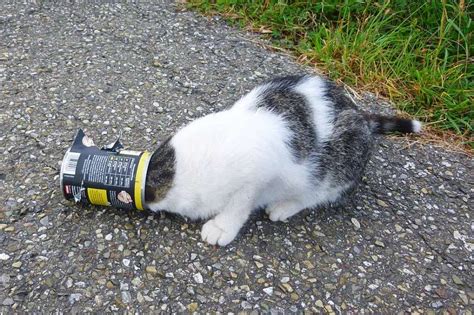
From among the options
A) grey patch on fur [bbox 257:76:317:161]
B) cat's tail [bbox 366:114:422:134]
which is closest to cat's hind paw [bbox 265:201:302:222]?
grey patch on fur [bbox 257:76:317:161]

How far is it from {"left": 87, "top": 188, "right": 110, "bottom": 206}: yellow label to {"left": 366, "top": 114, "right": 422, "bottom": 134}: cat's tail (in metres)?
1.46

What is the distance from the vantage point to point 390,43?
384 centimetres

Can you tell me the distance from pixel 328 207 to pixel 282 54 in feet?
5.41

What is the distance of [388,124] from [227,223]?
1.12m

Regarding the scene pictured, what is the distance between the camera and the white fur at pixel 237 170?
Answer: 2277 millimetres

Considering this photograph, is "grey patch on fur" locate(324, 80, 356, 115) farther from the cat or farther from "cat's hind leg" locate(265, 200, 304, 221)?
"cat's hind leg" locate(265, 200, 304, 221)

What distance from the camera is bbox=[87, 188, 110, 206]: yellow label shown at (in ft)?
7.47

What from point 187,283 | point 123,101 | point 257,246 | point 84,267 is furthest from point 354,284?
point 123,101

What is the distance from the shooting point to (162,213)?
251cm

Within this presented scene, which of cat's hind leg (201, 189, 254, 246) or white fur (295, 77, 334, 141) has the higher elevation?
white fur (295, 77, 334, 141)

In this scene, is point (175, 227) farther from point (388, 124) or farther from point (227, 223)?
point (388, 124)

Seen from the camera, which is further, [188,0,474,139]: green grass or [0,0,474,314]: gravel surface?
[188,0,474,139]: green grass

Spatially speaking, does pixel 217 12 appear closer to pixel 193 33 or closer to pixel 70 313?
pixel 193 33

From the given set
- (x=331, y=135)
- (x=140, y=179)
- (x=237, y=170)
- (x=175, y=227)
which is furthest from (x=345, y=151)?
(x=140, y=179)
